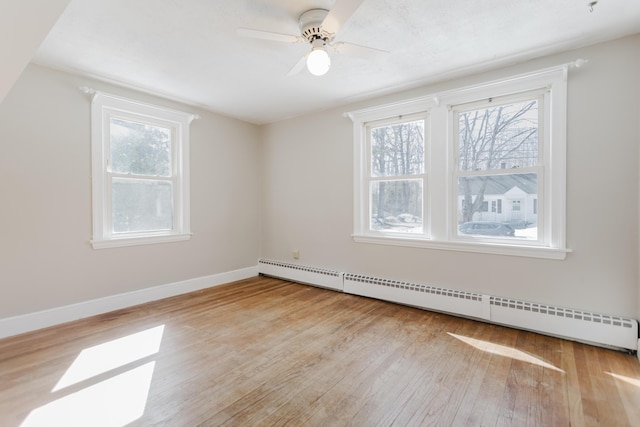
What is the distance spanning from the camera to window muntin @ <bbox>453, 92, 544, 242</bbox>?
285 cm

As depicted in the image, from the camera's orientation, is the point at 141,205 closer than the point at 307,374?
No

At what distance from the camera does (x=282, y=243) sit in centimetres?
484

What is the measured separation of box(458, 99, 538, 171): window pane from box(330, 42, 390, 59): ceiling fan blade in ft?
4.82

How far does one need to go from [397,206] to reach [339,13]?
2.40m

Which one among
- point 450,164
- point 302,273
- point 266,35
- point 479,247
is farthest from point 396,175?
point 266,35

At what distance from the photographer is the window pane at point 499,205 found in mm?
2867

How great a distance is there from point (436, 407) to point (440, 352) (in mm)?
702

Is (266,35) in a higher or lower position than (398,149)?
higher

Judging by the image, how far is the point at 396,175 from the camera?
146 inches

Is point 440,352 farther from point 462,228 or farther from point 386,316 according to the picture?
point 462,228

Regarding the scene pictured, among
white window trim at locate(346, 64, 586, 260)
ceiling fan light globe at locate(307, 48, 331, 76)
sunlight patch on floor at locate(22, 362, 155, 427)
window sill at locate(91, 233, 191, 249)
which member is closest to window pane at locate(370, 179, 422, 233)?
white window trim at locate(346, 64, 586, 260)

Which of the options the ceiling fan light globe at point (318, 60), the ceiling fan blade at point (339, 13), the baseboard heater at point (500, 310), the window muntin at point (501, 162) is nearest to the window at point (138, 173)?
the baseboard heater at point (500, 310)

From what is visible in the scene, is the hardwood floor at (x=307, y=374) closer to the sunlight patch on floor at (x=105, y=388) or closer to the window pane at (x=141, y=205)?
the sunlight patch on floor at (x=105, y=388)

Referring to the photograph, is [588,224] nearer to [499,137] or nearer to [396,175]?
[499,137]
